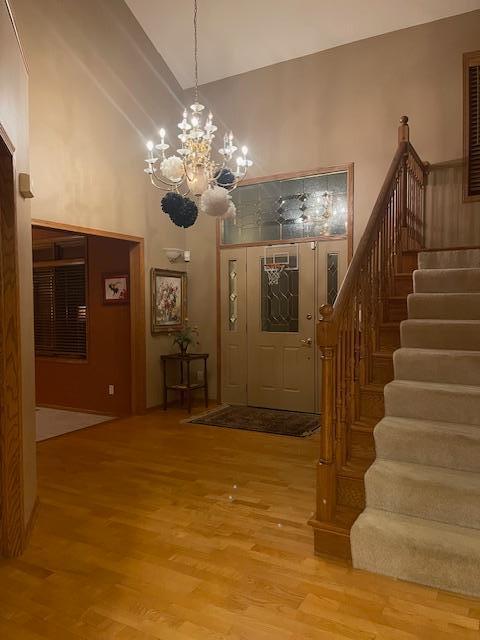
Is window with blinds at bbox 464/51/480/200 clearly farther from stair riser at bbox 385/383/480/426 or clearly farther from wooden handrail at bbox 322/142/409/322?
stair riser at bbox 385/383/480/426

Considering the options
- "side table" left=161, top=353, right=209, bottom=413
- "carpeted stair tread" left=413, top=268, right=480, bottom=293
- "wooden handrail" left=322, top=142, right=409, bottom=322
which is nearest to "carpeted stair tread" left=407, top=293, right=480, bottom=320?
"carpeted stair tread" left=413, top=268, right=480, bottom=293

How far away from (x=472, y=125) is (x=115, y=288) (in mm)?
4521

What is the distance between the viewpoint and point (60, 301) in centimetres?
699

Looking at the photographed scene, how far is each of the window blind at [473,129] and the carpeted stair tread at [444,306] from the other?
1.98 m

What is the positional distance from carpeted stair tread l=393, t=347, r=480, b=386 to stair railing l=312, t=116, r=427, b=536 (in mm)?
217

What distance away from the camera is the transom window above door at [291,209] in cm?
598

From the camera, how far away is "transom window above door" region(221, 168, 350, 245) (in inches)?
235

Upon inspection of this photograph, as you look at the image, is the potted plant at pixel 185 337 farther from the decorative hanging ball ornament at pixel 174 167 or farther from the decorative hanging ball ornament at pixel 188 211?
the decorative hanging ball ornament at pixel 174 167

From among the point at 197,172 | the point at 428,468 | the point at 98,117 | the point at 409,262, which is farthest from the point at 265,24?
the point at 428,468

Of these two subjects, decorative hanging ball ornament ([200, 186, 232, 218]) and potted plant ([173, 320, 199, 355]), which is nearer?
decorative hanging ball ornament ([200, 186, 232, 218])

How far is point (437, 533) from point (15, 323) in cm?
252

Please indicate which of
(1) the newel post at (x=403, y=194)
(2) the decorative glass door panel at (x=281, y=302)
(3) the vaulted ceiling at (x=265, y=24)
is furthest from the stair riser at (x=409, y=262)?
(3) the vaulted ceiling at (x=265, y=24)

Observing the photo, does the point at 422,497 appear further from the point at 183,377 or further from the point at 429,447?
the point at 183,377

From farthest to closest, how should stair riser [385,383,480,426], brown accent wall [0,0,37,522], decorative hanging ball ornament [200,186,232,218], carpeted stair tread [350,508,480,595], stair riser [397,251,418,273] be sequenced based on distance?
stair riser [397,251,418,273] < decorative hanging ball ornament [200,186,232,218] < stair riser [385,383,480,426] < brown accent wall [0,0,37,522] < carpeted stair tread [350,508,480,595]
